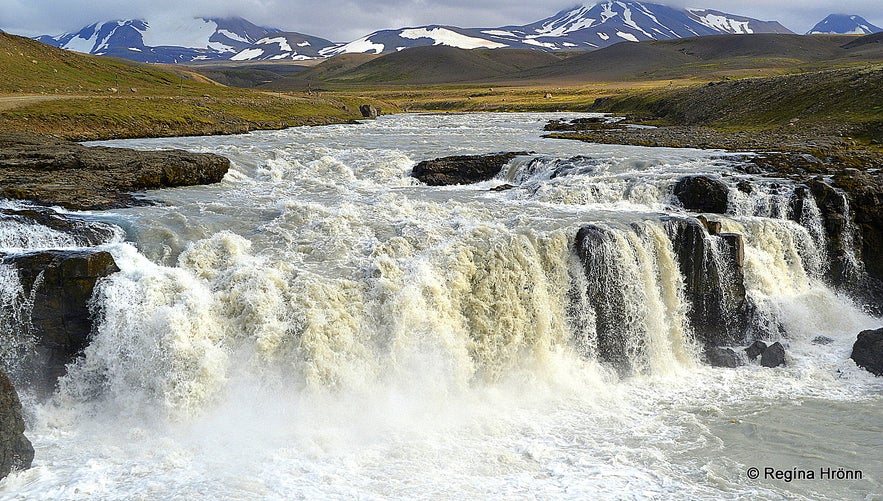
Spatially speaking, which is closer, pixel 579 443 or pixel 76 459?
pixel 76 459

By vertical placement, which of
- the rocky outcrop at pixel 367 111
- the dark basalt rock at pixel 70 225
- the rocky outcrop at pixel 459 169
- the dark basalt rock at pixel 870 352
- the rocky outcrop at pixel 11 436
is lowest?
the dark basalt rock at pixel 870 352

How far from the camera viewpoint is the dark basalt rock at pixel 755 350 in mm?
22844

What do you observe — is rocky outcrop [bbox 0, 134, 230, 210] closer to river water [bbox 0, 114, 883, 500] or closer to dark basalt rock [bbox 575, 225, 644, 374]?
river water [bbox 0, 114, 883, 500]

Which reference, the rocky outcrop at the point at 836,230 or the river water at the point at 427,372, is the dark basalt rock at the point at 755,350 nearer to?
the river water at the point at 427,372

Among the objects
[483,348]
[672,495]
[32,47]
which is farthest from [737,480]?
[32,47]

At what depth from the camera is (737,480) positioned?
14.9 metres

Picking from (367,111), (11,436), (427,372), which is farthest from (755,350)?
(367,111)

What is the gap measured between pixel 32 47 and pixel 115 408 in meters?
109

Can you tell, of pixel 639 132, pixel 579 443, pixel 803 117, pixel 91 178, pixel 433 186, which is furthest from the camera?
pixel 639 132

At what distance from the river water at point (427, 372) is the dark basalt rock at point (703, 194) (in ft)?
9.46

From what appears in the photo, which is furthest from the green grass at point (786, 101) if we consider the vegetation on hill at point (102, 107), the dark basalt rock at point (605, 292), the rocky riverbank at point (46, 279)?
the rocky riverbank at point (46, 279)

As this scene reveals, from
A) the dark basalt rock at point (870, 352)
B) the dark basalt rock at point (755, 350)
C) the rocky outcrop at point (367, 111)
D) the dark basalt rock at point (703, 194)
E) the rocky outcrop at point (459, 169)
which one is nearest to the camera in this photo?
the dark basalt rock at point (870, 352)

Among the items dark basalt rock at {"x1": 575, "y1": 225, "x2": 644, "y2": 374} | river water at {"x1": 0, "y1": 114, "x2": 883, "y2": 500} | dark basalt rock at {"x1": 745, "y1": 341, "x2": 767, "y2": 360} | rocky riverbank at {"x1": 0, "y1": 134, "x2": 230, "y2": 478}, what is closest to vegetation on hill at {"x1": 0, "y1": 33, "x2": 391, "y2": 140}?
rocky riverbank at {"x1": 0, "y1": 134, "x2": 230, "y2": 478}

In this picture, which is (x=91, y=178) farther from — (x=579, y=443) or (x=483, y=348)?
(x=579, y=443)
